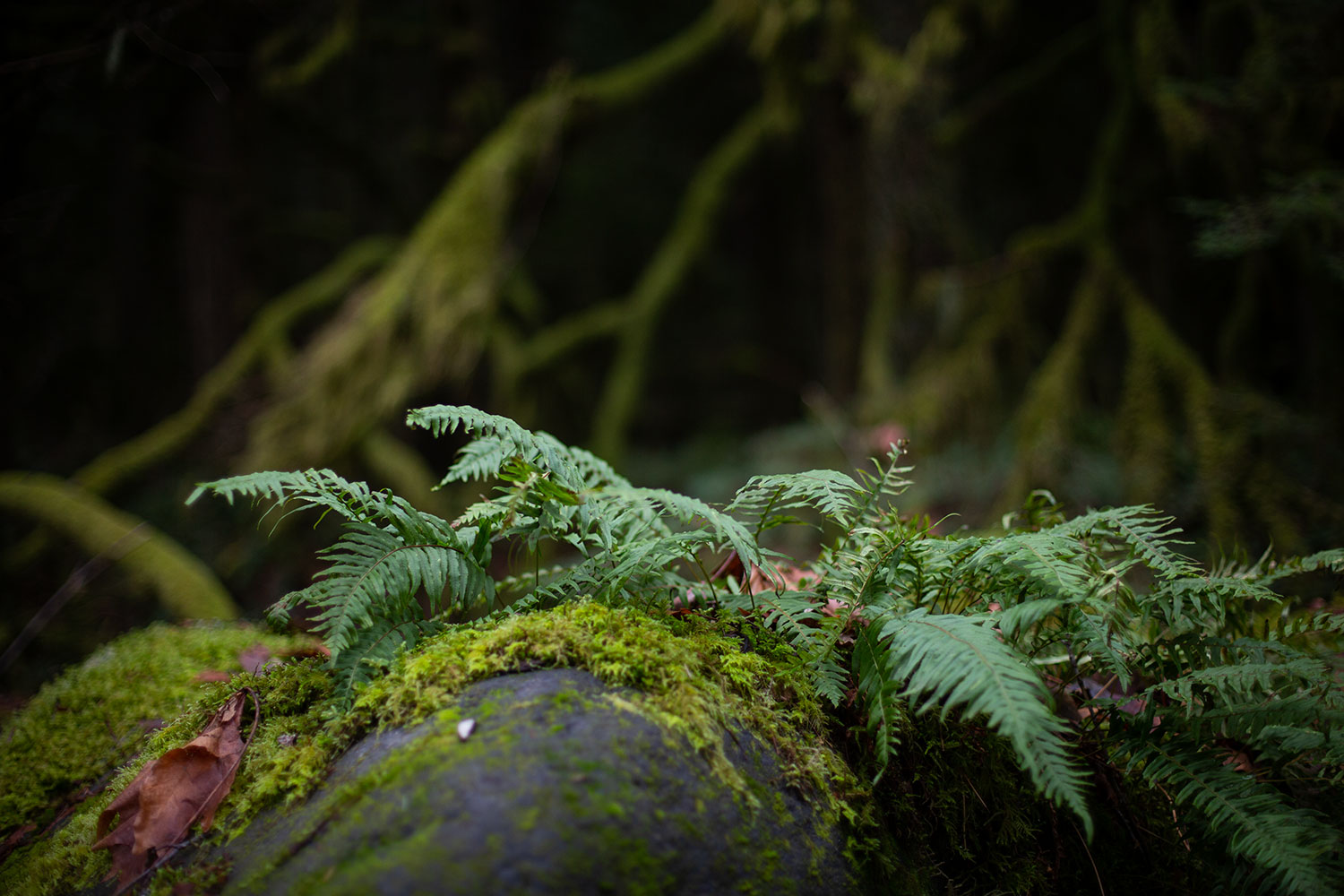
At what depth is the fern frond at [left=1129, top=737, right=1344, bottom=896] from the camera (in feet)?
4.04

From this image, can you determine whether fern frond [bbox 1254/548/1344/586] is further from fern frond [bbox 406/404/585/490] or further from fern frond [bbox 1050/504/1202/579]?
fern frond [bbox 406/404/585/490]

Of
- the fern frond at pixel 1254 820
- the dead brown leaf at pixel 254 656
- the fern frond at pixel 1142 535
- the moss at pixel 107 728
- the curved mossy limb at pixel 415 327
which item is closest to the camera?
the fern frond at pixel 1254 820

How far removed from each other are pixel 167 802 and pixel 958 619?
1.62 m

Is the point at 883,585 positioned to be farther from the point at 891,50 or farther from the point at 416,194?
the point at 416,194

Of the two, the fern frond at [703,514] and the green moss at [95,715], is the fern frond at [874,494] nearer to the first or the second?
the fern frond at [703,514]

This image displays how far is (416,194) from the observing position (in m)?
9.30

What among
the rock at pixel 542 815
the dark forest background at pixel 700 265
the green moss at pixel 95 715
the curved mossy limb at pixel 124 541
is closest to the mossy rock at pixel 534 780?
the rock at pixel 542 815

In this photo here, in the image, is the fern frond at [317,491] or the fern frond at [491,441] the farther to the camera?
the fern frond at [491,441]

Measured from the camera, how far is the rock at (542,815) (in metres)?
1.07

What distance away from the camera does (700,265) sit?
7.85 meters

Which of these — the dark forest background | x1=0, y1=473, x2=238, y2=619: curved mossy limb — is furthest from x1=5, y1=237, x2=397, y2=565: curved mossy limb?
x1=0, y1=473, x2=238, y2=619: curved mossy limb

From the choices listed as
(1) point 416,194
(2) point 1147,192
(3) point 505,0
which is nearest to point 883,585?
(2) point 1147,192

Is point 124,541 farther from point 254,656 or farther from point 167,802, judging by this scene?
point 167,802

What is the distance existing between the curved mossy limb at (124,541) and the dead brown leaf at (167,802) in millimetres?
2514
